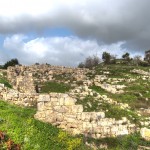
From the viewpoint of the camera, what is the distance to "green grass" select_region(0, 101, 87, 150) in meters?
19.1

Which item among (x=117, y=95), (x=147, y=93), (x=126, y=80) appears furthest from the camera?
(x=126, y=80)

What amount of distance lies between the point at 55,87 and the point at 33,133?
89.0ft

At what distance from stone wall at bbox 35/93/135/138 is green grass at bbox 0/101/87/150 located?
2.63 ft

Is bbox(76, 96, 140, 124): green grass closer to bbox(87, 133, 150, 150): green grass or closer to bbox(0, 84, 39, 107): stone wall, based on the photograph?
bbox(87, 133, 150, 150): green grass

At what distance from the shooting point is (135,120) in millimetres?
25484

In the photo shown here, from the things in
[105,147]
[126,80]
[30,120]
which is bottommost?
[105,147]

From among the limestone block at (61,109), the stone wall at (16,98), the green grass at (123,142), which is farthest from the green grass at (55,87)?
the green grass at (123,142)

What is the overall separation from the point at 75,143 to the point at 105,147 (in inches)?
71.6

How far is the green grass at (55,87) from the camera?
44.7 meters

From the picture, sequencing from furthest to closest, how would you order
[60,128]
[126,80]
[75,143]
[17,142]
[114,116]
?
[126,80]
[114,116]
[60,128]
[75,143]
[17,142]

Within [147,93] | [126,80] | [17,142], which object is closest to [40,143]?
[17,142]

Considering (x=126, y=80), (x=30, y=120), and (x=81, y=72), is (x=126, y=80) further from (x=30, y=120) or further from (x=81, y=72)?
(x=30, y=120)

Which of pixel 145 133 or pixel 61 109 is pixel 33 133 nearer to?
pixel 61 109

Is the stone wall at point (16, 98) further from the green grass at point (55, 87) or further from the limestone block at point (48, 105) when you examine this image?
the green grass at point (55, 87)
